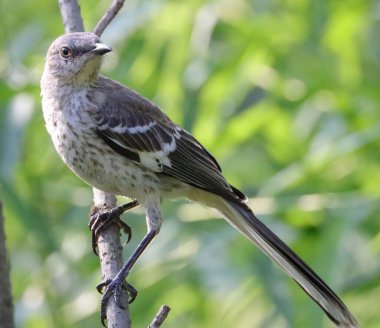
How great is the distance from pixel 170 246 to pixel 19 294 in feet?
3.31

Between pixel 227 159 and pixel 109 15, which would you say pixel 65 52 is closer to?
pixel 109 15

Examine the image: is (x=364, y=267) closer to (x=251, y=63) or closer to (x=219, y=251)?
(x=219, y=251)

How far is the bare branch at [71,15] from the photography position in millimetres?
5176

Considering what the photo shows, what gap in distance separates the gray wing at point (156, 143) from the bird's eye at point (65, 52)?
0.30 m

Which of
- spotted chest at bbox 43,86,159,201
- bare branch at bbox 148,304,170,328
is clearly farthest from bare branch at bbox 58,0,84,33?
bare branch at bbox 148,304,170,328

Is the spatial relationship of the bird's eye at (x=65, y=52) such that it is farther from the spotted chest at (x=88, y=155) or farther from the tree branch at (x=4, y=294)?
the tree branch at (x=4, y=294)

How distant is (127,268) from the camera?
4.99 meters

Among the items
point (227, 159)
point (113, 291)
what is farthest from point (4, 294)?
point (227, 159)

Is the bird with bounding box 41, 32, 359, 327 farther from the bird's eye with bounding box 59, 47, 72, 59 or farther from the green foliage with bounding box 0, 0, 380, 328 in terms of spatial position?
the green foliage with bounding box 0, 0, 380, 328

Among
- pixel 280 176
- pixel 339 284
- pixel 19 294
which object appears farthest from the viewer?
pixel 19 294

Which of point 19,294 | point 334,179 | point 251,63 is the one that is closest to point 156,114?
point 251,63

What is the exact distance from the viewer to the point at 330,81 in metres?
6.07

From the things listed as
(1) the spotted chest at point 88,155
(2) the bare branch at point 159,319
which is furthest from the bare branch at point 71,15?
(2) the bare branch at point 159,319

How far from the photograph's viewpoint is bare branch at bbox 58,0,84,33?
17.0 feet
